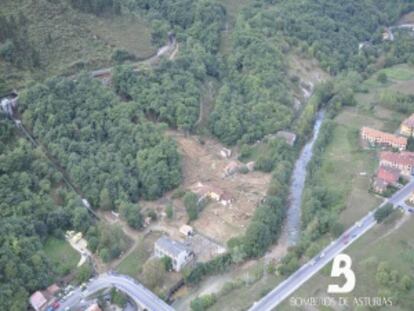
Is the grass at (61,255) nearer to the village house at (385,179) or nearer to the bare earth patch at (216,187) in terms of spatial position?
the bare earth patch at (216,187)

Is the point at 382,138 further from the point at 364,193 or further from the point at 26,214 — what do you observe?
the point at 26,214

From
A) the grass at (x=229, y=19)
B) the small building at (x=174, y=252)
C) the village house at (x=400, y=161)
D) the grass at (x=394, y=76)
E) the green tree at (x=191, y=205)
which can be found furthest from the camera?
the grass at (x=229, y=19)

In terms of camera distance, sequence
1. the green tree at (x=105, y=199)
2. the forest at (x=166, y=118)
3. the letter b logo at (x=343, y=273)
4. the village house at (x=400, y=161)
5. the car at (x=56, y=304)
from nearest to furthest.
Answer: the car at (x=56, y=304)
the letter b logo at (x=343, y=273)
the forest at (x=166, y=118)
the green tree at (x=105, y=199)
the village house at (x=400, y=161)

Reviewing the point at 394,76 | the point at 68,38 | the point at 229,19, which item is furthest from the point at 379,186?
the point at 229,19

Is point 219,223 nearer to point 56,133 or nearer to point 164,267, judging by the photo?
point 164,267

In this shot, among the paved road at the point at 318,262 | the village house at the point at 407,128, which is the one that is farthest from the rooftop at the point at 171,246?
the village house at the point at 407,128

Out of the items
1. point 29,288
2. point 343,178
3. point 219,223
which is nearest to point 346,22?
point 343,178
